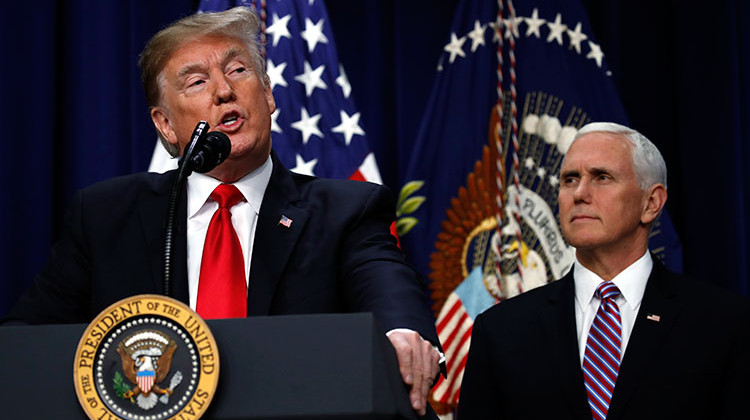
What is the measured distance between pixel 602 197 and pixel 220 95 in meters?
1.22

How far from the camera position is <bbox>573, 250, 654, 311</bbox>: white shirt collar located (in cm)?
244

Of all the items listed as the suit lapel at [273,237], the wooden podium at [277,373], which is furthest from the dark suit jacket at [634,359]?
the wooden podium at [277,373]

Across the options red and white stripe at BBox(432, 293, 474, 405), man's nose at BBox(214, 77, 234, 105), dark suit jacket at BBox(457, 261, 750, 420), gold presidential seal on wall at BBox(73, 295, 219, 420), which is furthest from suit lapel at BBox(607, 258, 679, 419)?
→ gold presidential seal on wall at BBox(73, 295, 219, 420)

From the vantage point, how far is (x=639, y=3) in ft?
13.2

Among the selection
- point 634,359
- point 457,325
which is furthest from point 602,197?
point 457,325

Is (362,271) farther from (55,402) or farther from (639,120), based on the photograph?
(639,120)

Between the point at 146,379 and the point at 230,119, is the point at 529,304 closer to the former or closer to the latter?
the point at 230,119

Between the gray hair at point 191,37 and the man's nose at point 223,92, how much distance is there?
0.30ft

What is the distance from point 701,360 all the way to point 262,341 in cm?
145

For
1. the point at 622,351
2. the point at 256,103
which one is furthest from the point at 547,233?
the point at 256,103

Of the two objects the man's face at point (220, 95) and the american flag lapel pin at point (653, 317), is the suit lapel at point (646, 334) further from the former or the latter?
the man's face at point (220, 95)

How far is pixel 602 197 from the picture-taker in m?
2.59

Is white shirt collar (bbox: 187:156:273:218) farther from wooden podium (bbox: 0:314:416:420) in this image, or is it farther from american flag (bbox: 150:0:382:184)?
american flag (bbox: 150:0:382:184)

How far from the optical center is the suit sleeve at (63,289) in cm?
161
